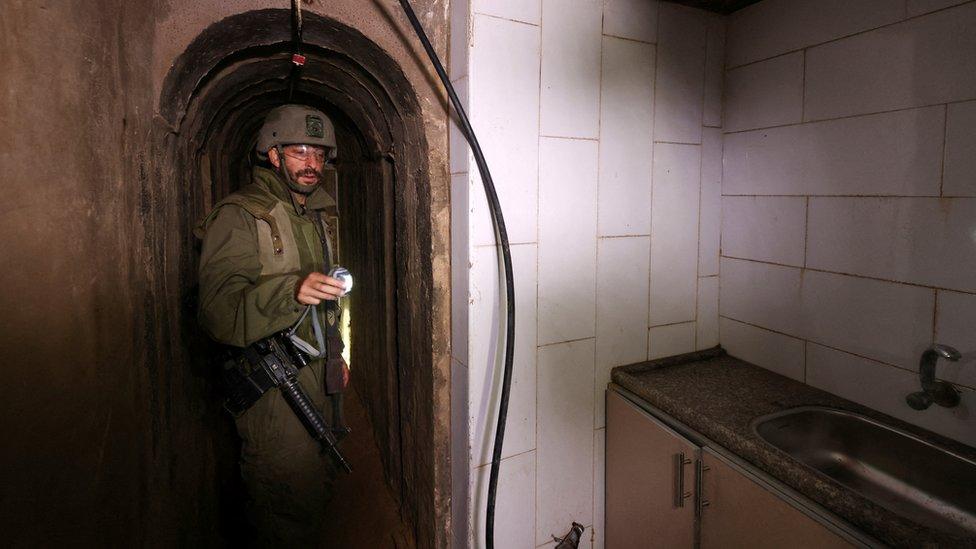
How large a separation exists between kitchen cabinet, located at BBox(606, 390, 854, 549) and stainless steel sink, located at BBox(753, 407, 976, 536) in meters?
0.18

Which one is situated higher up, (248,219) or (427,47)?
(427,47)

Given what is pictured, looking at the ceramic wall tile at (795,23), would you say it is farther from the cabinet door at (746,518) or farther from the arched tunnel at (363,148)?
the cabinet door at (746,518)

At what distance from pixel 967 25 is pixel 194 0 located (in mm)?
2289

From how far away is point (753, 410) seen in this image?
5.33 feet

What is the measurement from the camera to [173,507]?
165 centimetres

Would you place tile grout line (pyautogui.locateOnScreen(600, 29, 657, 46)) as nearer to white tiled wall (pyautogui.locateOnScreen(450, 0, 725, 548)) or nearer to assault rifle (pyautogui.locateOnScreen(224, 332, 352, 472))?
white tiled wall (pyautogui.locateOnScreen(450, 0, 725, 548))

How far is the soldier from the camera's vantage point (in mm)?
1849

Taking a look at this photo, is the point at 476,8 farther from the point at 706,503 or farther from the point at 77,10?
the point at 706,503

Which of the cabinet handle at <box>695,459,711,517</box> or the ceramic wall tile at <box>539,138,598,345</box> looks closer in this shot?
the cabinet handle at <box>695,459,711,517</box>

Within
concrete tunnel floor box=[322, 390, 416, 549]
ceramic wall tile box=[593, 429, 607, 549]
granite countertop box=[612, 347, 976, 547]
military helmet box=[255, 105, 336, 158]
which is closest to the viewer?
granite countertop box=[612, 347, 976, 547]

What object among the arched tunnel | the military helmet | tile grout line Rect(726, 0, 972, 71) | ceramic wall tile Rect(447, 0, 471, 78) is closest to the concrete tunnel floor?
the arched tunnel

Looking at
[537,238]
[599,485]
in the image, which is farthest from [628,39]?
[599,485]

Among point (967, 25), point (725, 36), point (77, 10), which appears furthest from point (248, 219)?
point (967, 25)

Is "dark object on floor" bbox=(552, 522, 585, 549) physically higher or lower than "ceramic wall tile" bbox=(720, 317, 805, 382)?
lower
